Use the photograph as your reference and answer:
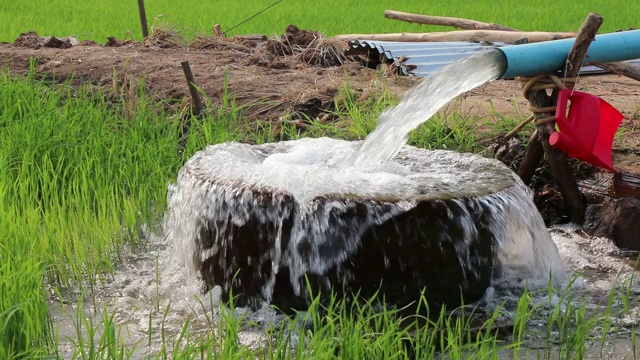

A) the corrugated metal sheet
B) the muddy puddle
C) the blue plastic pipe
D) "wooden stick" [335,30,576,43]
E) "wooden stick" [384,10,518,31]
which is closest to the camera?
the muddy puddle

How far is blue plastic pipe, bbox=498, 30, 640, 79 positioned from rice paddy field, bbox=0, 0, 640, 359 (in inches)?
30.0

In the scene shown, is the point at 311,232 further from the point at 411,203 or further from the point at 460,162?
the point at 460,162

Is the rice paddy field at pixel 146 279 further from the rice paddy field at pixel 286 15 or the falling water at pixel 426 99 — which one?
the rice paddy field at pixel 286 15

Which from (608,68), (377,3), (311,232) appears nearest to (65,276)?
(311,232)

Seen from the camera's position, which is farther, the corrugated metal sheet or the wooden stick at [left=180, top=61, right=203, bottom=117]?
the corrugated metal sheet

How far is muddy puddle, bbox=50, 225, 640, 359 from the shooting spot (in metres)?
2.92

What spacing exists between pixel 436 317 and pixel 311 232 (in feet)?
1.62

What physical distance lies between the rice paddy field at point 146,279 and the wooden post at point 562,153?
0.56 ft

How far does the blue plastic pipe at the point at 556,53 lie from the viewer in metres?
3.49

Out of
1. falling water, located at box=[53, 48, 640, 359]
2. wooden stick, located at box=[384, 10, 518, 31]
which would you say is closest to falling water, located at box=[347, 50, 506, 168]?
falling water, located at box=[53, 48, 640, 359]

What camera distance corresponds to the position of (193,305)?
10.9ft

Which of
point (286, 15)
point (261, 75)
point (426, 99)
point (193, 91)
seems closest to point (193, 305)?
point (426, 99)

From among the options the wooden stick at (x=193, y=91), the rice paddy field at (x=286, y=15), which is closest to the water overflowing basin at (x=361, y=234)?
the wooden stick at (x=193, y=91)

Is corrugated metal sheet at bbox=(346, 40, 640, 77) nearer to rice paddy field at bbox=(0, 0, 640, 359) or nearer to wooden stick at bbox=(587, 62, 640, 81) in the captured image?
rice paddy field at bbox=(0, 0, 640, 359)
